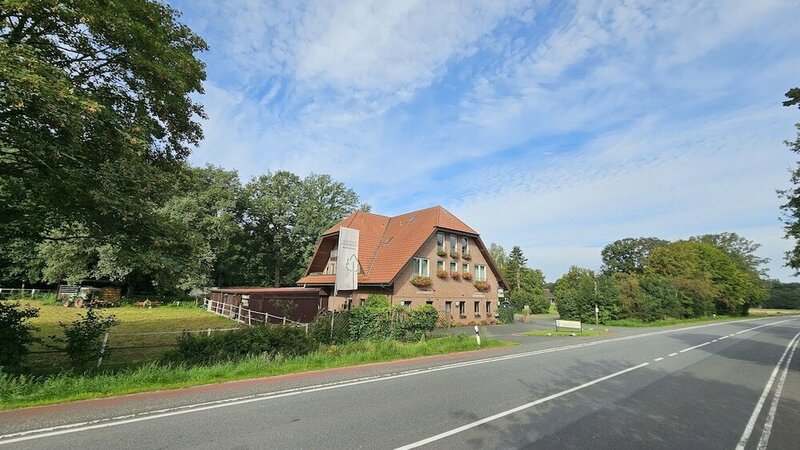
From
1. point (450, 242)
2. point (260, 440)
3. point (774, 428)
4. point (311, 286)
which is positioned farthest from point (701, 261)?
point (260, 440)

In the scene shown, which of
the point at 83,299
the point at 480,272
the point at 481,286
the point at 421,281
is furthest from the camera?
the point at 83,299

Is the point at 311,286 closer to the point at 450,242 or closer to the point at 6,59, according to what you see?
the point at 450,242

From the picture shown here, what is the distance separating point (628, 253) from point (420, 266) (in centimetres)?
9238

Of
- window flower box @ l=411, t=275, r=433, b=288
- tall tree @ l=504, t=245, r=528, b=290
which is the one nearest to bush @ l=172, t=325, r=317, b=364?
window flower box @ l=411, t=275, r=433, b=288

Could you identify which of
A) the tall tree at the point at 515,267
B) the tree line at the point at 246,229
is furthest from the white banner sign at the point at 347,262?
the tall tree at the point at 515,267

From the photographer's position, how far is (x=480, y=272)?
36.5 meters

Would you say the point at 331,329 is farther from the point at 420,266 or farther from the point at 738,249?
the point at 738,249

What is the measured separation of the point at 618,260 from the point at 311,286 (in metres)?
93.9

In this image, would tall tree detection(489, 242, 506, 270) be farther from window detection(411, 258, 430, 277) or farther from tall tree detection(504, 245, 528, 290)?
window detection(411, 258, 430, 277)

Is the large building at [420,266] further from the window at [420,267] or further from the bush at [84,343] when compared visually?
the bush at [84,343]

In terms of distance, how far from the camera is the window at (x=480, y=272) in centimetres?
3612

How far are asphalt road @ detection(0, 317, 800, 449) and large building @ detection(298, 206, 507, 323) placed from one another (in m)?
17.9

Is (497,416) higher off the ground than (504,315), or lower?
lower

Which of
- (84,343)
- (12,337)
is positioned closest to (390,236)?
(84,343)
